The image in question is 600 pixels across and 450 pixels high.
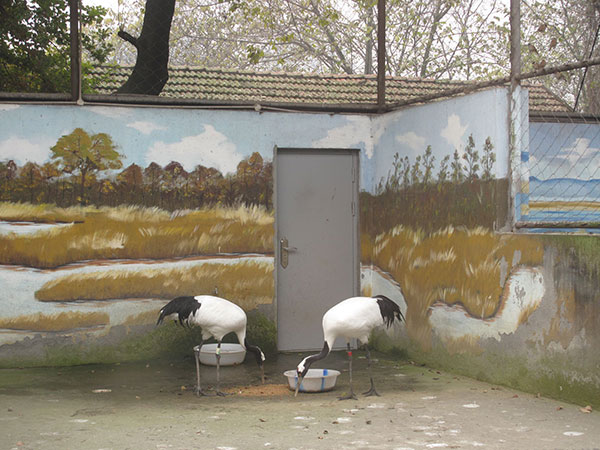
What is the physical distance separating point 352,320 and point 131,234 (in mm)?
2818

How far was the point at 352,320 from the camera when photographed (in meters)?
6.55

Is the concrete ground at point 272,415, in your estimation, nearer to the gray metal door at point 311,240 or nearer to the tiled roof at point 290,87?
the gray metal door at point 311,240

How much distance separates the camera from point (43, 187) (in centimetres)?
783

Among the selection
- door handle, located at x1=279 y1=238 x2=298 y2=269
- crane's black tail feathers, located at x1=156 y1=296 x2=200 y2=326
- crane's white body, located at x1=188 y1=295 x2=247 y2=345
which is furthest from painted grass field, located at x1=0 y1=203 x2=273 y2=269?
crane's white body, located at x1=188 y1=295 x2=247 y2=345

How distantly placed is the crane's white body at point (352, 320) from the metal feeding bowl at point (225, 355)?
169 cm

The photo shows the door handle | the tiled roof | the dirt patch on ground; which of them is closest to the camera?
the dirt patch on ground

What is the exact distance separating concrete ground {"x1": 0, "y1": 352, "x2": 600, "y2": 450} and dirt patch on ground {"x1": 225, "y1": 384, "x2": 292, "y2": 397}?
24mm

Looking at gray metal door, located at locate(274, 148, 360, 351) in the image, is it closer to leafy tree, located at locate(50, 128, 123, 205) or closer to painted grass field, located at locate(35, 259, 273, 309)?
painted grass field, located at locate(35, 259, 273, 309)

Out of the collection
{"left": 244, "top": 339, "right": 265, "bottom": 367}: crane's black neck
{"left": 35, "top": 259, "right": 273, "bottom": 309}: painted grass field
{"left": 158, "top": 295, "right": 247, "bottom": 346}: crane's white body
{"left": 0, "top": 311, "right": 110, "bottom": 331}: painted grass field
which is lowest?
{"left": 244, "top": 339, "right": 265, "bottom": 367}: crane's black neck

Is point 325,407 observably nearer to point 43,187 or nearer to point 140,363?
point 140,363

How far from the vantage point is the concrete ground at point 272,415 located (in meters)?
5.01

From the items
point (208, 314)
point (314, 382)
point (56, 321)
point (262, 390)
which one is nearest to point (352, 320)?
point (314, 382)

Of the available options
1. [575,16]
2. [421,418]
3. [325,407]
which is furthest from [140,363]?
[575,16]

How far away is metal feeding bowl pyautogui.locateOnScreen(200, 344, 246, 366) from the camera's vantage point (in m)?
7.93
